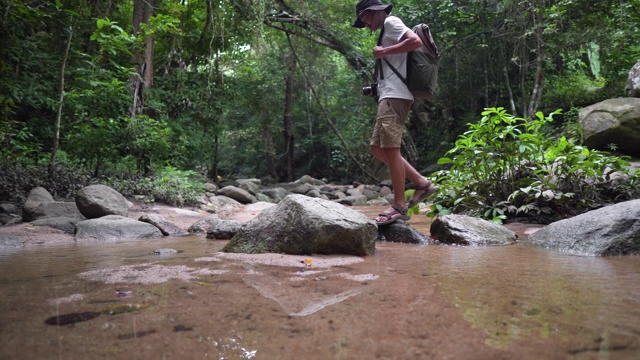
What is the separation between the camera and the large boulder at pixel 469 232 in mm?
3111

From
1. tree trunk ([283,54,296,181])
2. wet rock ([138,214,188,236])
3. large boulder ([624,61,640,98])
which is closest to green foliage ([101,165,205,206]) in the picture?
wet rock ([138,214,188,236])

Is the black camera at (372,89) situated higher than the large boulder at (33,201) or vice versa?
the black camera at (372,89)

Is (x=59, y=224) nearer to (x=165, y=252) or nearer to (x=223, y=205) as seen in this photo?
(x=165, y=252)

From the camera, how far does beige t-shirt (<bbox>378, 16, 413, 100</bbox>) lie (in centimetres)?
336

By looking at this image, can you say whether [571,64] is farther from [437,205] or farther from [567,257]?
[567,257]

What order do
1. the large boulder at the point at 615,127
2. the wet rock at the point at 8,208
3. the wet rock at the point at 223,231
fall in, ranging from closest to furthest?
the wet rock at the point at 223,231, the wet rock at the point at 8,208, the large boulder at the point at 615,127

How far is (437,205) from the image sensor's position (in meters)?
4.48

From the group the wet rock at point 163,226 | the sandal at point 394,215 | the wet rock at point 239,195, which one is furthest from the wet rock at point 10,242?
the wet rock at point 239,195

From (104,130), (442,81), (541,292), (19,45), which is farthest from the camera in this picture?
(442,81)

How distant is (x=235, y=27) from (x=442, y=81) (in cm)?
710

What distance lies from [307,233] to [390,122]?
1298mm

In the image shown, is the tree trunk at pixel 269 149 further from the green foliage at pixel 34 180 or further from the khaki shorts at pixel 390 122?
the khaki shorts at pixel 390 122

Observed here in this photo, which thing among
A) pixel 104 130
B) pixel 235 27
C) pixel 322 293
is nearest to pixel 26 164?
pixel 104 130

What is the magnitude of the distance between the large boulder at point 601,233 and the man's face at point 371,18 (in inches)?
83.6
